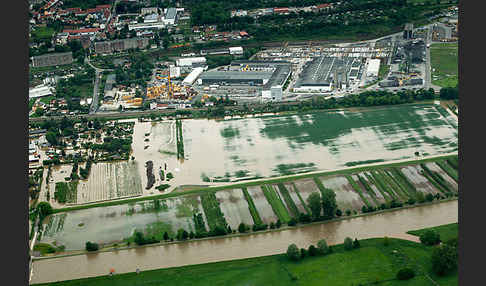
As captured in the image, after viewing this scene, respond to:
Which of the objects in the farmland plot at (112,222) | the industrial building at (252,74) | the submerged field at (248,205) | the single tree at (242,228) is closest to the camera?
the single tree at (242,228)

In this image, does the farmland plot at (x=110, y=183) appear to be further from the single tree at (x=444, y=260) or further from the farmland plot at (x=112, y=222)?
the single tree at (x=444, y=260)

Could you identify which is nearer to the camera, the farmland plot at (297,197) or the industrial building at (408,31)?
the farmland plot at (297,197)

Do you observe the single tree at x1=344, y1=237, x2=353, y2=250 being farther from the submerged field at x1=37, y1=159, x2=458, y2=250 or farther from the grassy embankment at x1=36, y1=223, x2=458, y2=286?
the submerged field at x1=37, y1=159, x2=458, y2=250

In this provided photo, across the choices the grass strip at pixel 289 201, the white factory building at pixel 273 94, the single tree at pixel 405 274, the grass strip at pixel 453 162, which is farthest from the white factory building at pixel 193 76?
the single tree at pixel 405 274

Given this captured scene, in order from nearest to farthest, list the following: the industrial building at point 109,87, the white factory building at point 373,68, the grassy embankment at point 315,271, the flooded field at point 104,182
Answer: the grassy embankment at point 315,271, the flooded field at point 104,182, the industrial building at point 109,87, the white factory building at point 373,68

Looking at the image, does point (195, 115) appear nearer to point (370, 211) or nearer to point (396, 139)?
point (396, 139)

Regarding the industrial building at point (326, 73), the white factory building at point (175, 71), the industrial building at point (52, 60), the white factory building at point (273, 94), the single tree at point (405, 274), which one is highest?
the industrial building at point (52, 60)

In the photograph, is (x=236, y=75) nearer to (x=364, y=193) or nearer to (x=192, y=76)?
(x=192, y=76)

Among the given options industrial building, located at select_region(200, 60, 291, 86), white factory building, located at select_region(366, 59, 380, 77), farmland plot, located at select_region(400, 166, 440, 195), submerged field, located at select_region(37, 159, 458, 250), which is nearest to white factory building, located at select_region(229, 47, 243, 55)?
industrial building, located at select_region(200, 60, 291, 86)

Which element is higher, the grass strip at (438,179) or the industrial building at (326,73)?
the industrial building at (326,73)
